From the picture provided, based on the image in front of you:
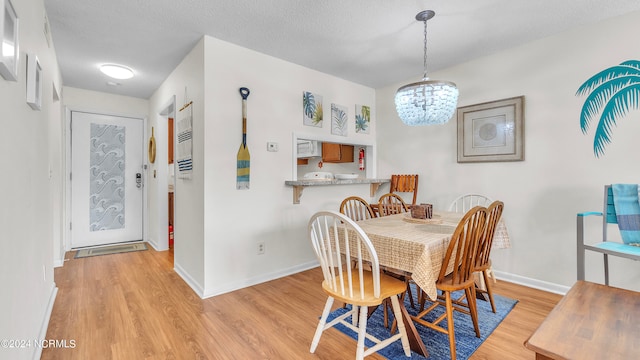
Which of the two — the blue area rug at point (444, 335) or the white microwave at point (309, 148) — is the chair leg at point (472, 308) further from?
the white microwave at point (309, 148)

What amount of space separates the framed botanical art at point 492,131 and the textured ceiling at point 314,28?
0.56 m

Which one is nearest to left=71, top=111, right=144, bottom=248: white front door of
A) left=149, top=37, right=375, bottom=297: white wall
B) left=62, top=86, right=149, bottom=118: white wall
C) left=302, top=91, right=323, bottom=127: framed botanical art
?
left=62, top=86, right=149, bottom=118: white wall

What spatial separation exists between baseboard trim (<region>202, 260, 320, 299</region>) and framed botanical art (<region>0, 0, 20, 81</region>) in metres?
2.01

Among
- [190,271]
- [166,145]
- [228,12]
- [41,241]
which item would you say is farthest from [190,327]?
[166,145]

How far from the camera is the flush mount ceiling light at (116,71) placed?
3.13 metres

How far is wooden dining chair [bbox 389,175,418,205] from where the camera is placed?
3.58 m

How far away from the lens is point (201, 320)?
2.11 metres

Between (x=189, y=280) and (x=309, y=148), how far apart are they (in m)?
2.07

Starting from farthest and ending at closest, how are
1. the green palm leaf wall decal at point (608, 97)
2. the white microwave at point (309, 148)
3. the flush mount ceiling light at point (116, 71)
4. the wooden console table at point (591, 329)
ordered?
1. the white microwave at point (309, 148)
2. the flush mount ceiling light at point (116, 71)
3. the green palm leaf wall decal at point (608, 97)
4. the wooden console table at point (591, 329)

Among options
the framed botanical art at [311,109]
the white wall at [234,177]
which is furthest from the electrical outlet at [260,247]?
the framed botanical art at [311,109]

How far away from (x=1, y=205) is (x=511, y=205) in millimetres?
3529

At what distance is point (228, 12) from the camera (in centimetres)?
216

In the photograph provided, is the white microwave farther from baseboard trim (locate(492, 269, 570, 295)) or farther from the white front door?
the white front door

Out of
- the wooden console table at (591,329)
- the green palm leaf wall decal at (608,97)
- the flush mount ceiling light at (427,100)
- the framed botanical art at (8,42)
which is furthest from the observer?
the green palm leaf wall decal at (608,97)
